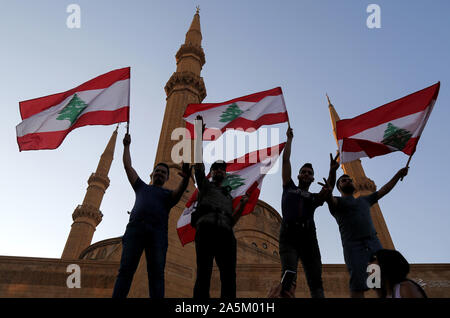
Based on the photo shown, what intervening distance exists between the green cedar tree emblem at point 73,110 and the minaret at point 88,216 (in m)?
18.8

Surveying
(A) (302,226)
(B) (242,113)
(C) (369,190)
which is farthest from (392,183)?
(C) (369,190)

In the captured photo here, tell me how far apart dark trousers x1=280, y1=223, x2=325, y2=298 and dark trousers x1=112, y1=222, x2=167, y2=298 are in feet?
4.27

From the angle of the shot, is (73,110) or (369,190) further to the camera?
(369,190)

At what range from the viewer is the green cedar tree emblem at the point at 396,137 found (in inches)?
241

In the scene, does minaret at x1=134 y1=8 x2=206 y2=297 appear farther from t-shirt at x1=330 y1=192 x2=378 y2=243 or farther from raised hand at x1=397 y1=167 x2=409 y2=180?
raised hand at x1=397 y1=167 x2=409 y2=180

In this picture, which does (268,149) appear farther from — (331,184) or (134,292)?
(134,292)

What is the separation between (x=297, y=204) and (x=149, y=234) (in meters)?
1.69

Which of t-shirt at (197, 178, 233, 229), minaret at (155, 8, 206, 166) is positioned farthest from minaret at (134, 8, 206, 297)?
t-shirt at (197, 178, 233, 229)


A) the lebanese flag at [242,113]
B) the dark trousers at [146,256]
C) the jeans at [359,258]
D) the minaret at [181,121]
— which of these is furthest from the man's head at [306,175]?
the minaret at [181,121]

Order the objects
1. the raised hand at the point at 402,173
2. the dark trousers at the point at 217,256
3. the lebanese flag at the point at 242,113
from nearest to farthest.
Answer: the dark trousers at the point at 217,256, the raised hand at the point at 402,173, the lebanese flag at the point at 242,113

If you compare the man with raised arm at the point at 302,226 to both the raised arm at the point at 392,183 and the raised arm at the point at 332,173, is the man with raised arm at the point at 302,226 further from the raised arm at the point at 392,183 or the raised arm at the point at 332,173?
the raised arm at the point at 392,183

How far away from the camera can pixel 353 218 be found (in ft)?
14.3

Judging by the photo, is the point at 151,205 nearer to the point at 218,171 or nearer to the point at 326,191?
the point at 218,171
